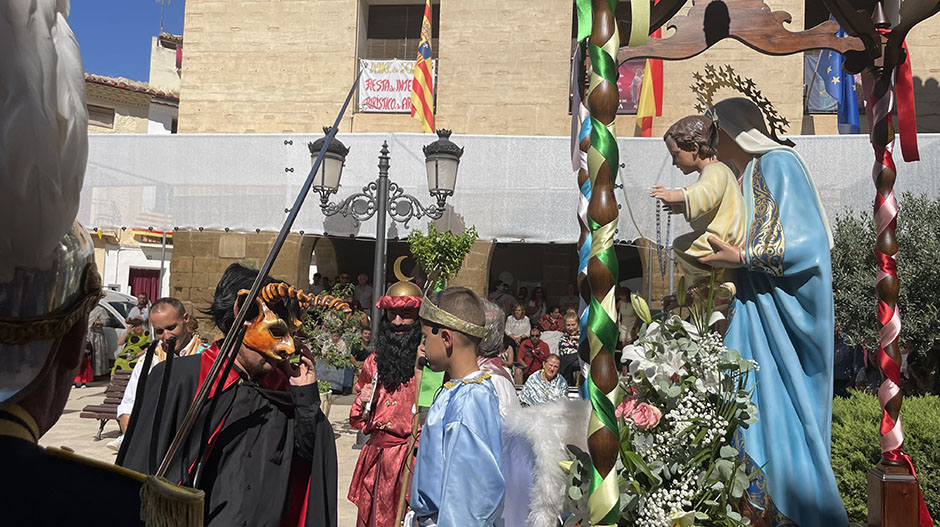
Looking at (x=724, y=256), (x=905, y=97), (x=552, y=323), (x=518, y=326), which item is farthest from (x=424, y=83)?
(x=724, y=256)

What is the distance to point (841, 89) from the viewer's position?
14.1 metres

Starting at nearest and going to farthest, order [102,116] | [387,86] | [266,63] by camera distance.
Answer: [387,86], [266,63], [102,116]

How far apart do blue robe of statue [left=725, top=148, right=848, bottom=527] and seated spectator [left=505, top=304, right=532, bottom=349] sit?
31.4 ft

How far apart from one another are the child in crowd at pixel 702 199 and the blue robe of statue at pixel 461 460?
1.22 meters

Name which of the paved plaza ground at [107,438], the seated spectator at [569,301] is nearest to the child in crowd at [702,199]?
the paved plaza ground at [107,438]

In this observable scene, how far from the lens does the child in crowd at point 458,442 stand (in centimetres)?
288

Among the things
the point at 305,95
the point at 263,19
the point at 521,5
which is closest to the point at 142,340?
the point at 305,95

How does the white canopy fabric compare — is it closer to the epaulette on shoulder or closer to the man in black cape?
the man in black cape

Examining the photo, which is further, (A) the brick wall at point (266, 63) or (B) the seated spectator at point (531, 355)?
(A) the brick wall at point (266, 63)

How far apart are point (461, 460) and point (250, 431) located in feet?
2.67

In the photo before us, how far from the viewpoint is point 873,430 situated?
18.0ft

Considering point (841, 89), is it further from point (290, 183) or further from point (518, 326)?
point (290, 183)

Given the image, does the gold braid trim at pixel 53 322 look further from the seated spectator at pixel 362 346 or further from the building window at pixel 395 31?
the building window at pixel 395 31

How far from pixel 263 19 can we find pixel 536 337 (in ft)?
30.3
